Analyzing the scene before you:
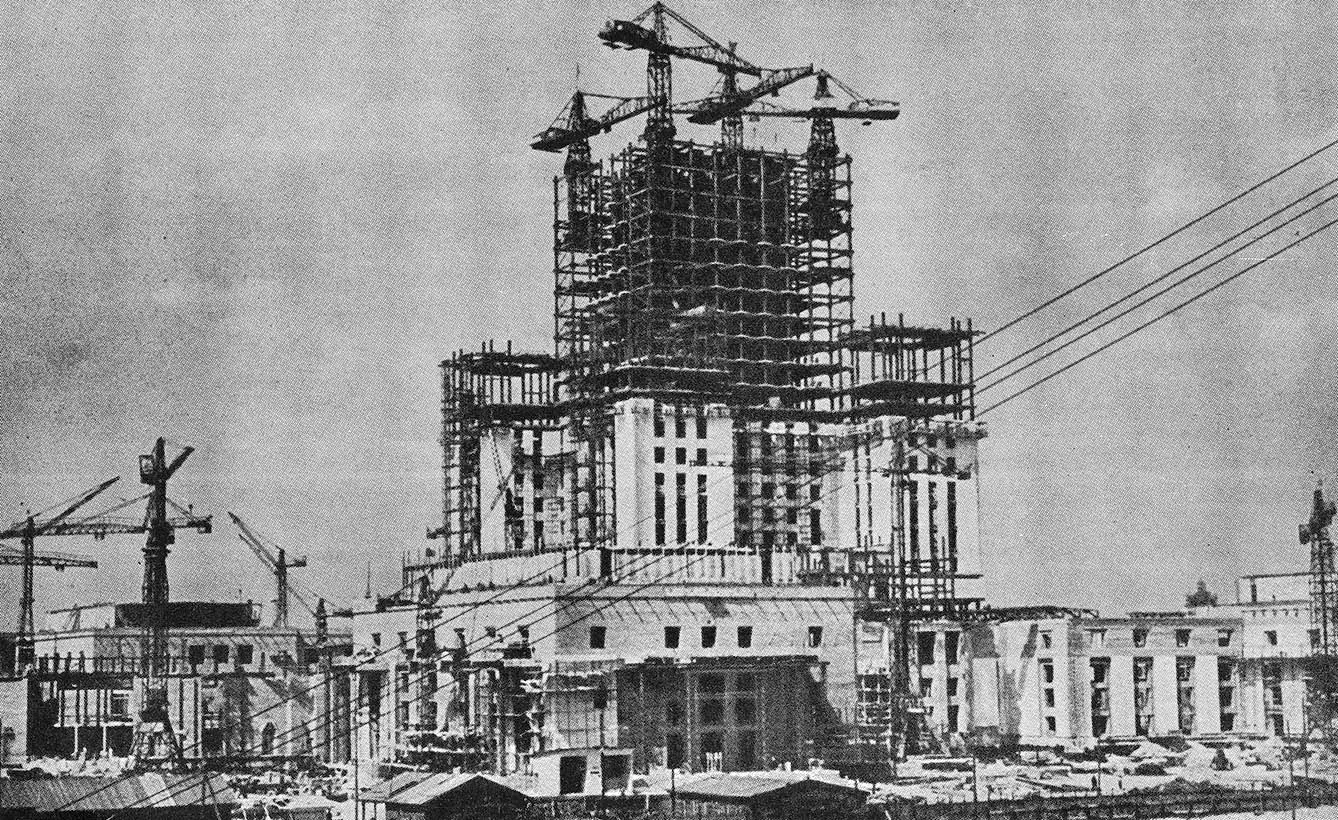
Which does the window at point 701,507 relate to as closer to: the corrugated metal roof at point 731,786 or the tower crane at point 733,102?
the tower crane at point 733,102

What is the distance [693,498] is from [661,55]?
36409 millimetres

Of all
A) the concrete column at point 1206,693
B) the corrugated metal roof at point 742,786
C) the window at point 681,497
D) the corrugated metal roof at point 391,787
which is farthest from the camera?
the window at point 681,497

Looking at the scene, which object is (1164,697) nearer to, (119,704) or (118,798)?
(118,798)

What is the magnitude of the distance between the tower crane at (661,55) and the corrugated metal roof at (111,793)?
66.9 meters

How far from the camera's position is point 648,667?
122 m

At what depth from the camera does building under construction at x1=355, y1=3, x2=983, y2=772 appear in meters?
124

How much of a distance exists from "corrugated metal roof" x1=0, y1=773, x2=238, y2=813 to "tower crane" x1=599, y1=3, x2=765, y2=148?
66.9 metres

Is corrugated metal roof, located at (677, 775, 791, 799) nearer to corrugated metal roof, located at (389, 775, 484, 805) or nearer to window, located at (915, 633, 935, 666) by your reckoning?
corrugated metal roof, located at (389, 775, 484, 805)

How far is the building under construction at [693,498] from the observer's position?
124m

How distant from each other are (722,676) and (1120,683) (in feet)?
118

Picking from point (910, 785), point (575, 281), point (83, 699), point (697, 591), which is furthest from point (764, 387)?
point (83, 699)

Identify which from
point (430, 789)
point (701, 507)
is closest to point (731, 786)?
point (430, 789)

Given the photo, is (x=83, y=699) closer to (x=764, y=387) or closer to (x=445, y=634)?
(x=445, y=634)

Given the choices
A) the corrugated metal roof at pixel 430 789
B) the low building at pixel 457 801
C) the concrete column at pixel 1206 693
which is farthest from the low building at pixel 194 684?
the concrete column at pixel 1206 693
